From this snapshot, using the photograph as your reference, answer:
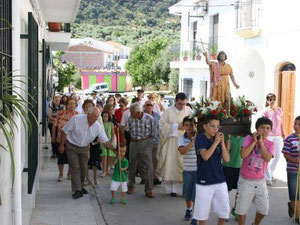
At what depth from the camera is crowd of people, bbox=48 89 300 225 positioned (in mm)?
5664

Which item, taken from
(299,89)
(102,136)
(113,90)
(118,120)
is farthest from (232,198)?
(113,90)

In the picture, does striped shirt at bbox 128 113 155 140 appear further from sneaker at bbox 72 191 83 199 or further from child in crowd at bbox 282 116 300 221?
child in crowd at bbox 282 116 300 221

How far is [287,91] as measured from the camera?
1747cm

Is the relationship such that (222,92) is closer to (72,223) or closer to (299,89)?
(72,223)

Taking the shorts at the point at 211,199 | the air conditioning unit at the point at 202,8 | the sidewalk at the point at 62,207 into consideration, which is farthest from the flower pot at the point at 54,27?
the shorts at the point at 211,199

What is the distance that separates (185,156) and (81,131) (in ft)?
6.47

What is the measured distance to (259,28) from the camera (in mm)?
19219

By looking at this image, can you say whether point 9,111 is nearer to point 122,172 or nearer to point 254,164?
point 254,164

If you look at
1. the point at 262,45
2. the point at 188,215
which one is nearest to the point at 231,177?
the point at 188,215

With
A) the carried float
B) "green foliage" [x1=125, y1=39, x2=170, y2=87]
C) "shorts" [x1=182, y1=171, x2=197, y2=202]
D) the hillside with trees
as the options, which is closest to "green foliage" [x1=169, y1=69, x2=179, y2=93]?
"green foliage" [x1=125, y1=39, x2=170, y2=87]

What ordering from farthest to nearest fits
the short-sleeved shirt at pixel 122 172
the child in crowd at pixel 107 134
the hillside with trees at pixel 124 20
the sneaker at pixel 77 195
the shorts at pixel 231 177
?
the hillside with trees at pixel 124 20, the child in crowd at pixel 107 134, the sneaker at pixel 77 195, the short-sleeved shirt at pixel 122 172, the shorts at pixel 231 177

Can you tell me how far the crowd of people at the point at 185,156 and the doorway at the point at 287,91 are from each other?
23.9ft

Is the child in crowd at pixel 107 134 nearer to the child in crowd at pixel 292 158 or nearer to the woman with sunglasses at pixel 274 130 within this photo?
the woman with sunglasses at pixel 274 130

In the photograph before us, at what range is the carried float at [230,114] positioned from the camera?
6535mm
